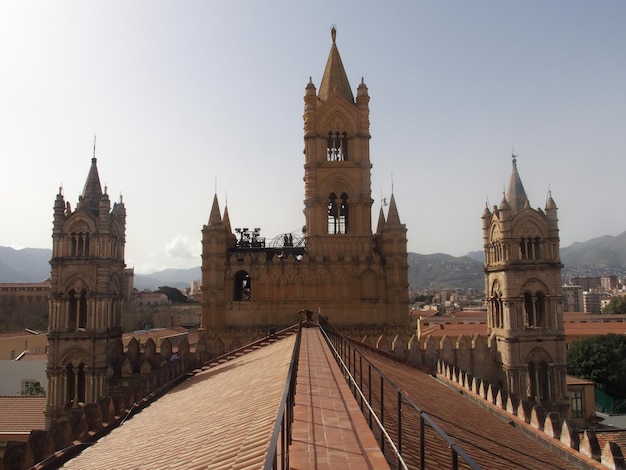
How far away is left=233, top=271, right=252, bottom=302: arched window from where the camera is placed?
3835 centimetres

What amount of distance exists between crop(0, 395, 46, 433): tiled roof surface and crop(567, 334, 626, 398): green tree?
4689 cm

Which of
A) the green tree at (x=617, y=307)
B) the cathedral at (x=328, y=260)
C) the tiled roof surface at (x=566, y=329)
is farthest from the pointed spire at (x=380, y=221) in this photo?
the green tree at (x=617, y=307)

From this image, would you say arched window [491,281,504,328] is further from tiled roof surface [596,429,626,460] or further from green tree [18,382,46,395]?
green tree [18,382,46,395]

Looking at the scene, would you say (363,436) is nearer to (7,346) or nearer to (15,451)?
(15,451)

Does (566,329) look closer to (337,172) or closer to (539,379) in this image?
(539,379)

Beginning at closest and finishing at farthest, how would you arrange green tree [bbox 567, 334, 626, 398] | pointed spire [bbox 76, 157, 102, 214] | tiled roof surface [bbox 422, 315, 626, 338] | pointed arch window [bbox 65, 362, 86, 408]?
1. pointed arch window [bbox 65, 362, 86, 408]
2. pointed spire [bbox 76, 157, 102, 214]
3. green tree [bbox 567, 334, 626, 398]
4. tiled roof surface [bbox 422, 315, 626, 338]

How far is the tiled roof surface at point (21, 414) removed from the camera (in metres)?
29.1

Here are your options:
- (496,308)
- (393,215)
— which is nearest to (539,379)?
(496,308)

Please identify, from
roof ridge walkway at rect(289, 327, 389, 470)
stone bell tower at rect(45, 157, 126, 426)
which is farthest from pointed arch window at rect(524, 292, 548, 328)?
stone bell tower at rect(45, 157, 126, 426)

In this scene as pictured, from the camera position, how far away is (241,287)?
40062 millimetres

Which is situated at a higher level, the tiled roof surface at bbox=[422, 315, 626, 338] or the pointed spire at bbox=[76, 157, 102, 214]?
the pointed spire at bbox=[76, 157, 102, 214]

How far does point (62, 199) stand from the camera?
3089cm

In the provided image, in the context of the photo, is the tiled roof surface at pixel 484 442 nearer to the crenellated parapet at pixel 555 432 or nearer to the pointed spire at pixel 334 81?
the crenellated parapet at pixel 555 432

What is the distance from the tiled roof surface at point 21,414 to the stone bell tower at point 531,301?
25437mm
